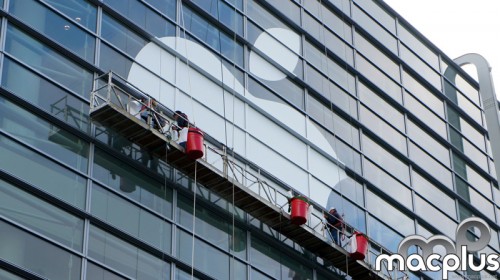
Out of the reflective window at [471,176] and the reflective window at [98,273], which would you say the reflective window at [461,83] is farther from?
the reflective window at [98,273]

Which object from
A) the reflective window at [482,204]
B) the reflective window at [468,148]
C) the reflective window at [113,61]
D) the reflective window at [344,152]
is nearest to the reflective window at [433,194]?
the reflective window at [482,204]

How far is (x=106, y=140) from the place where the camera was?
3158cm

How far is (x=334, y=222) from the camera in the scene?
38.6 m

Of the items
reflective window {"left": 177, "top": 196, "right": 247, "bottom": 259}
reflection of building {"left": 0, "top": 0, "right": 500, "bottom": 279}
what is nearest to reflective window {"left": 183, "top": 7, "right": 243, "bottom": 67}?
reflection of building {"left": 0, "top": 0, "right": 500, "bottom": 279}

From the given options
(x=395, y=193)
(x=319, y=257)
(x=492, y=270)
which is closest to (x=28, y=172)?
(x=319, y=257)

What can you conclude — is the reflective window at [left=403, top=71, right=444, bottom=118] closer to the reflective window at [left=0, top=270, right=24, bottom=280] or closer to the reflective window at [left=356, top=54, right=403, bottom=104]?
the reflective window at [left=356, top=54, right=403, bottom=104]

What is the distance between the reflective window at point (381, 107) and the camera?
46.4 m

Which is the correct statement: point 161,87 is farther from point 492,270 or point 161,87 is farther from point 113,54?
point 492,270

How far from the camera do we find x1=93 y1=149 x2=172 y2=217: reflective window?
31.1 metres

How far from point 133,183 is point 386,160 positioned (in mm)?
16548

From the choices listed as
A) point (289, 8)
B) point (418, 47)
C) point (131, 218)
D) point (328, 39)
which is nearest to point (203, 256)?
point (131, 218)

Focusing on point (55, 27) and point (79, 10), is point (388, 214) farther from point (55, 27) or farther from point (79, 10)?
point (55, 27)

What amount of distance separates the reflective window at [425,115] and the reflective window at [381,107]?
1.37 metres

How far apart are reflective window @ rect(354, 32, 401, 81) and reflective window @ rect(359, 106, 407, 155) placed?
314 centimetres
